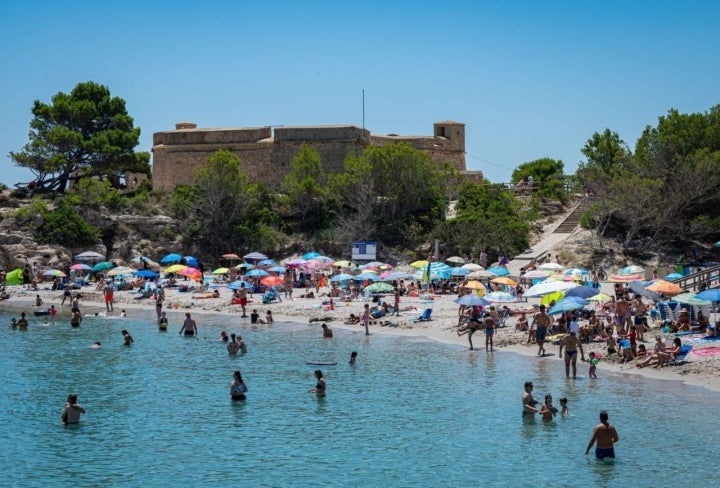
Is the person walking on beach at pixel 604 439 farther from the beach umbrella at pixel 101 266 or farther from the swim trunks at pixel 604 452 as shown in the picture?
the beach umbrella at pixel 101 266

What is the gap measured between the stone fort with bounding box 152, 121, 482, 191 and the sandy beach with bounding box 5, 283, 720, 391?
547 inches

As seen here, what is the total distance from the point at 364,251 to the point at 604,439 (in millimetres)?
27838

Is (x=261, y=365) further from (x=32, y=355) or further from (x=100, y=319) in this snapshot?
(x=100, y=319)

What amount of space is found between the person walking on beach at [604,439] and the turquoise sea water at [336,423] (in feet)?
0.71

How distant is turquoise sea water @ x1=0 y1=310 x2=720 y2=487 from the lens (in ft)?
51.9

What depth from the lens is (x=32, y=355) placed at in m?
27.6

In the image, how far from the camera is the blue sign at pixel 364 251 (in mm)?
43250

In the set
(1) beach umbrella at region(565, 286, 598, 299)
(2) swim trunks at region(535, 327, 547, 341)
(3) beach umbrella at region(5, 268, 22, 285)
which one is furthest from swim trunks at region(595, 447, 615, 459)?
(3) beach umbrella at region(5, 268, 22, 285)

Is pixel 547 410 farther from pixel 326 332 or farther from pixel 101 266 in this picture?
pixel 101 266

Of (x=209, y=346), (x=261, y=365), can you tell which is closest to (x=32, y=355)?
(x=209, y=346)

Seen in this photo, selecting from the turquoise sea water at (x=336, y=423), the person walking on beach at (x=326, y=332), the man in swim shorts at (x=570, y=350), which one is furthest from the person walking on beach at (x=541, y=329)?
the person walking on beach at (x=326, y=332)

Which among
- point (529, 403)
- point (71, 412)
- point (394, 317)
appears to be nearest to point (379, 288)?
point (394, 317)

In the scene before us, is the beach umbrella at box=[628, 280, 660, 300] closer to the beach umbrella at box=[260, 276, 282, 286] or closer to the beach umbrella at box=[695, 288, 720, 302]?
the beach umbrella at box=[695, 288, 720, 302]

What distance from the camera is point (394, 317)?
107 feet
